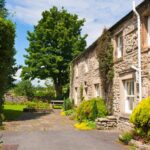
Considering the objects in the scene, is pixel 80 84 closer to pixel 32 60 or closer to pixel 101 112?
pixel 101 112

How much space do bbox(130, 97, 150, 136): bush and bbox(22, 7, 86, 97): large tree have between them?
30596 mm

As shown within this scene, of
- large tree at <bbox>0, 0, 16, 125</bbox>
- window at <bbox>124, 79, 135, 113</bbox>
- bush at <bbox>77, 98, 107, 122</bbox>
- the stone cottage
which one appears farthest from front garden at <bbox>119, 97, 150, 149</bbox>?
large tree at <bbox>0, 0, 16, 125</bbox>

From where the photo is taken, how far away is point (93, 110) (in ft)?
62.4

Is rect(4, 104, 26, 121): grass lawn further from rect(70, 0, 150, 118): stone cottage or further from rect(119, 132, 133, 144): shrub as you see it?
rect(119, 132, 133, 144): shrub

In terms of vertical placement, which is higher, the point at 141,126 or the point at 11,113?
the point at 11,113

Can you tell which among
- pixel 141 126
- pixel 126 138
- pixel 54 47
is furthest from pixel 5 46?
pixel 54 47

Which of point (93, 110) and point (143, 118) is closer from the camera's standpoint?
point (143, 118)

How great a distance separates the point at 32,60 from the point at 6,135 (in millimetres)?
29137

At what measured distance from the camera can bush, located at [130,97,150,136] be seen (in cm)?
1107

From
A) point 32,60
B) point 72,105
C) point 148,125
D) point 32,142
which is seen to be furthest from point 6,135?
point 32,60

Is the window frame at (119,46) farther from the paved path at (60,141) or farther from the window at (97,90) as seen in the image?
the window at (97,90)

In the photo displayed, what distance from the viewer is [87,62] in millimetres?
26125

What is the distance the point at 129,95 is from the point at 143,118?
5275 mm

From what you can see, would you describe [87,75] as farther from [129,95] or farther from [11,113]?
[129,95]
